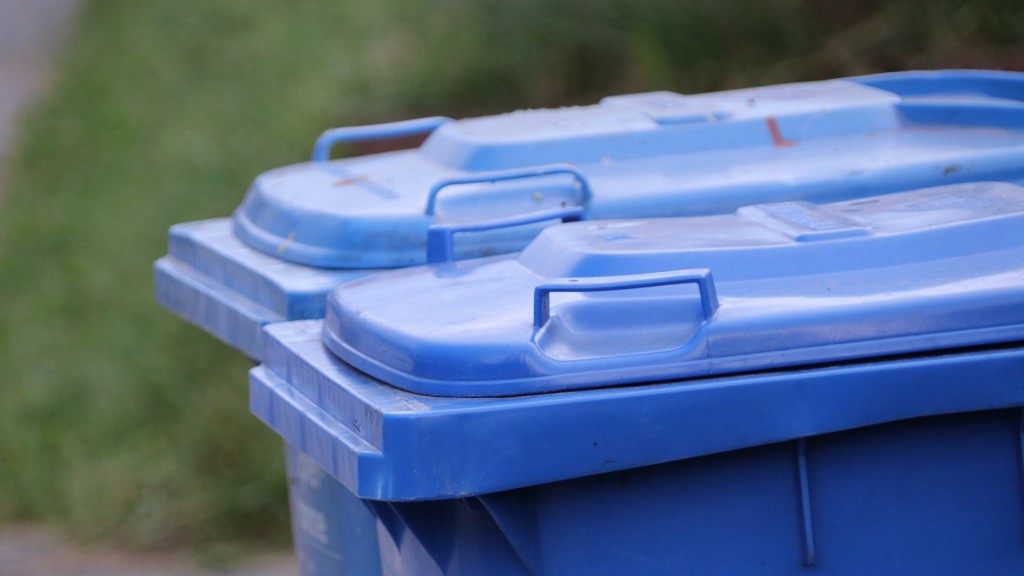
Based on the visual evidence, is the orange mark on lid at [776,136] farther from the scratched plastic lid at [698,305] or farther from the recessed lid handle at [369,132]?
the recessed lid handle at [369,132]

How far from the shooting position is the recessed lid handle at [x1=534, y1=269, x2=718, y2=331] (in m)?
1.92

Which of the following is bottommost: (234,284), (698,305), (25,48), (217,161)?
(217,161)

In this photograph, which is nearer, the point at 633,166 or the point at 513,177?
the point at 513,177

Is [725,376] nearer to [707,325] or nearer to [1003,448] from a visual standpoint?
[707,325]

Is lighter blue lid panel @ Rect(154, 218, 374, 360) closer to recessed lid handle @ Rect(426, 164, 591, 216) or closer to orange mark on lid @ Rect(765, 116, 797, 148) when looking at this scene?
recessed lid handle @ Rect(426, 164, 591, 216)

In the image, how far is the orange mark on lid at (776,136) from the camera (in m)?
2.90

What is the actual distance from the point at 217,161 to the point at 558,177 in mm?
5420

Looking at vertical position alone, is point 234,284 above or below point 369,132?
below

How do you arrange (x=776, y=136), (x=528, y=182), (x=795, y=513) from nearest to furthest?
(x=795, y=513) → (x=528, y=182) → (x=776, y=136)

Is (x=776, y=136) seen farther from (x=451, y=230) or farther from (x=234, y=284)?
(x=234, y=284)

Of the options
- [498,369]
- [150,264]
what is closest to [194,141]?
[150,264]

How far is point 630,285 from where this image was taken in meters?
1.92

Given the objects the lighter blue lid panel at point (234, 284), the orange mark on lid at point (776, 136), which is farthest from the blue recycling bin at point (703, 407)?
the orange mark on lid at point (776, 136)

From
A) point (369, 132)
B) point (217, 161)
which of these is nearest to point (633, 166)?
point (369, 132)
